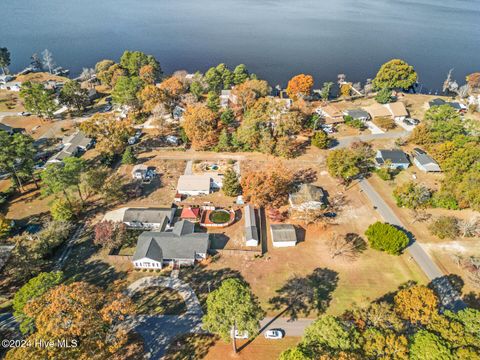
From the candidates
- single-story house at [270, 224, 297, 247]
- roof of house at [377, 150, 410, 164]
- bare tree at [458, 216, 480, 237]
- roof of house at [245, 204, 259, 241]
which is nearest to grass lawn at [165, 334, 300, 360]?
single-story house at [270, 224, 297, 247]

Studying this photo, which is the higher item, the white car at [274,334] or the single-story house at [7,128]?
the single-story house at [7,128]

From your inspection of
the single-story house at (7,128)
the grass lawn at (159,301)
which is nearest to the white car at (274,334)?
the grass lawn at (159,301)

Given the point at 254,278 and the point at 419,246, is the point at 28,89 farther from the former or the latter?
the point at 419,246

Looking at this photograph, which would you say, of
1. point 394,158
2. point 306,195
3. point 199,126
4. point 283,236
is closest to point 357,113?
point 394,158

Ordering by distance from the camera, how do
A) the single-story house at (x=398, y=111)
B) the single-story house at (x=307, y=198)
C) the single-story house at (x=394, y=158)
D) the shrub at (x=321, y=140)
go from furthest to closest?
the single-story house at (x=398, y=111) → the shrub at (x=321, y=140) → the single-story house at (x=394, y=158) → the single-story house at (x=307, y=198)

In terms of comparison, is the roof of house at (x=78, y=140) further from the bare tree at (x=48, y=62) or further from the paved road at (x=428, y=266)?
the paved road at (x=428, y=266)
